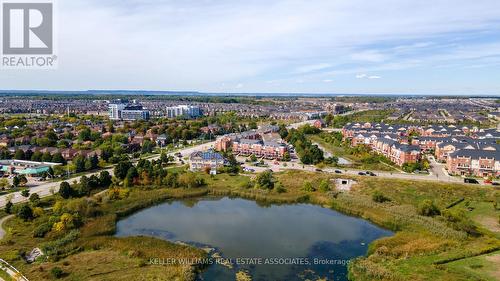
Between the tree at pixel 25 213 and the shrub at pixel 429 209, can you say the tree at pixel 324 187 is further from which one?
the tree at pixel 25 213

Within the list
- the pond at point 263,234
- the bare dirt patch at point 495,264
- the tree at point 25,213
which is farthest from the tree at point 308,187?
the tree at point 25,213

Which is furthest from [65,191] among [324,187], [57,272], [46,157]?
[324,187]

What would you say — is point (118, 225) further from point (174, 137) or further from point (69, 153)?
point (174, 137)

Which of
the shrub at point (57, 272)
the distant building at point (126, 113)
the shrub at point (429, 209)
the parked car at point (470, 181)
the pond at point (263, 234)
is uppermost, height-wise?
the distant building at point (126, 113)

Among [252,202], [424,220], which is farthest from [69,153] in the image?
[424,220]

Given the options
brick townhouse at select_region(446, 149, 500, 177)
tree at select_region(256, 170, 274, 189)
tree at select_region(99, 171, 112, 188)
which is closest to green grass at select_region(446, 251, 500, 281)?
tree at select_region(256, 170, 274, 189)

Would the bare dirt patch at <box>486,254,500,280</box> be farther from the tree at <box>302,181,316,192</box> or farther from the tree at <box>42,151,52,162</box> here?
the tree at <box>42,151,52,162</box>
